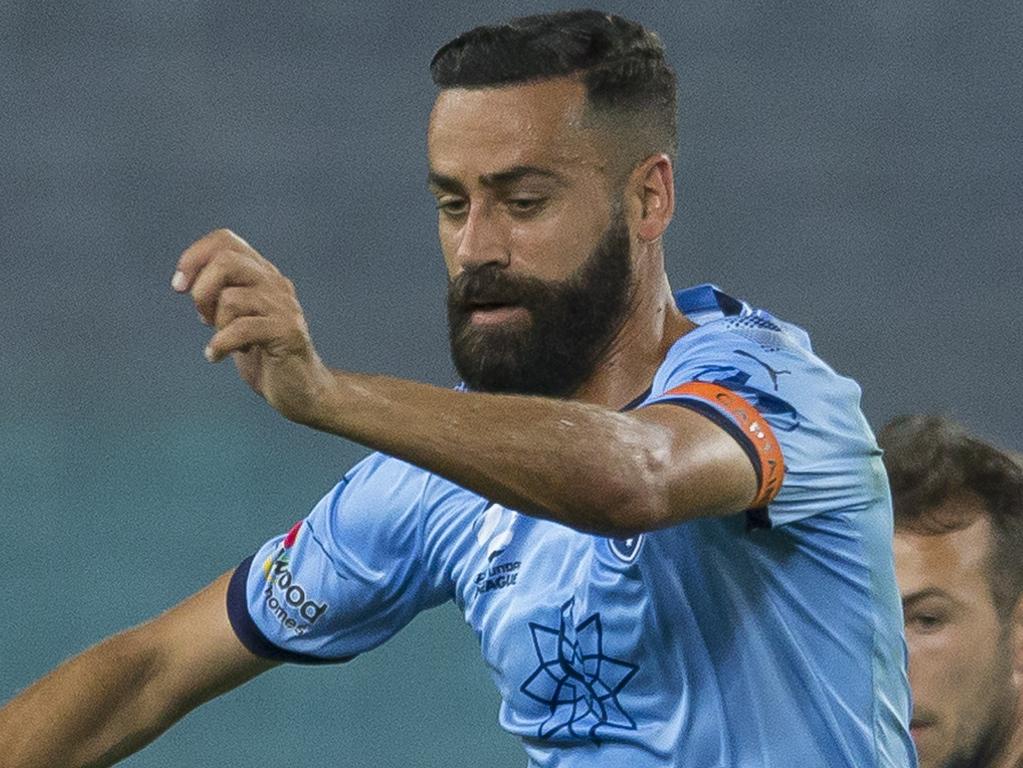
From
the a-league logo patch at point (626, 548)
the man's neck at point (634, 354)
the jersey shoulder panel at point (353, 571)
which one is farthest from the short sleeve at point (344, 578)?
the a-league logo patch at point (626, 548)

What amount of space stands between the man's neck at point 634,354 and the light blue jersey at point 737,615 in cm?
7

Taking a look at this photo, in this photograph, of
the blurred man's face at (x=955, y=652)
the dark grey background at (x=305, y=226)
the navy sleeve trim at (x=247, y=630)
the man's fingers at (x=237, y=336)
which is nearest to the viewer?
the man's fingers at (x=237, y=336)

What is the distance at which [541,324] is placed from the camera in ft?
6.59

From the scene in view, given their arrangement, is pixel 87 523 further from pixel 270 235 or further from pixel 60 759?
pixel 60 759

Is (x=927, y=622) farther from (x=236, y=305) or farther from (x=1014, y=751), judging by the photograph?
(x=236, y=305)

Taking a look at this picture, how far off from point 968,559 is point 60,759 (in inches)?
41.1

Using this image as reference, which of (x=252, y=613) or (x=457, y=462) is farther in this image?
(x=252, y=613)

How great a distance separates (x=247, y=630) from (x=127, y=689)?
0.14 metres

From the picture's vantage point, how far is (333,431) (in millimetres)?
1535

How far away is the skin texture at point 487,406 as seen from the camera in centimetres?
153

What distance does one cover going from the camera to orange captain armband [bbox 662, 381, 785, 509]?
5.66ft

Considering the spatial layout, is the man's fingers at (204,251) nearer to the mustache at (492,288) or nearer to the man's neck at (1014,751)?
the mustache at (492,288)

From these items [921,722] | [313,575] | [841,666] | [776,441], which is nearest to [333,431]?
[776,441]

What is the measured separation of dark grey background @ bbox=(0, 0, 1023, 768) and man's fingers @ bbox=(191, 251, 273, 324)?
2736 mm
